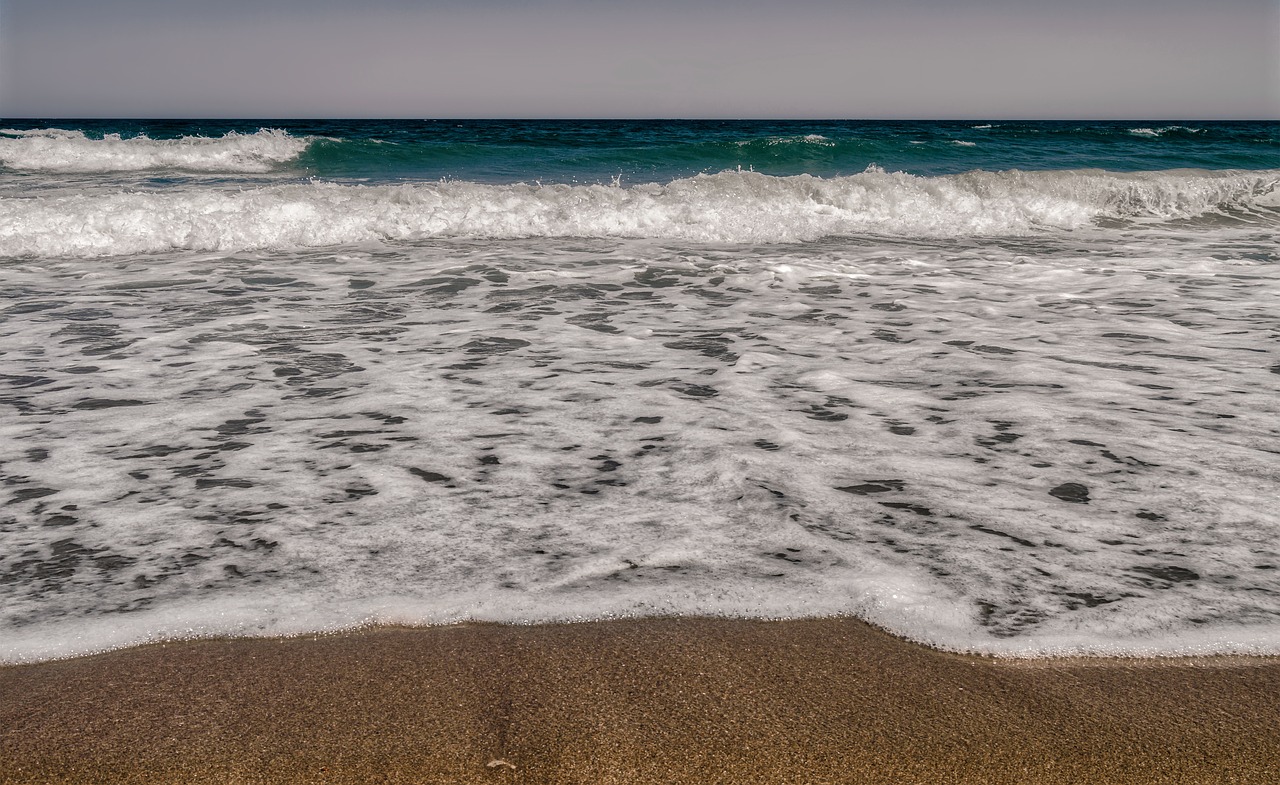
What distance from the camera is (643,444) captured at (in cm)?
317

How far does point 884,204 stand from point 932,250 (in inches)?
123

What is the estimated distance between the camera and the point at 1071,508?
2584 mm

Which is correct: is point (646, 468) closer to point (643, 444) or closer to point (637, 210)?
point (643, 444)

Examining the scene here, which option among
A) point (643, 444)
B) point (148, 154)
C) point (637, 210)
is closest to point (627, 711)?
point (643, 444)

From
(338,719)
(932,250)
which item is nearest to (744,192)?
(932,250)

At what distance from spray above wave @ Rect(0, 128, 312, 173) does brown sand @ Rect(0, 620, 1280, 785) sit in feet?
63.1

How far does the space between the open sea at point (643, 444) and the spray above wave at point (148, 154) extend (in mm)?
12179

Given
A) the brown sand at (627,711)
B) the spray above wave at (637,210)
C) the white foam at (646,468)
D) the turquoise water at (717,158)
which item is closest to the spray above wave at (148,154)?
the turquoise water at (717,158)

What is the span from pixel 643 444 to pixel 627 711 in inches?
61.3

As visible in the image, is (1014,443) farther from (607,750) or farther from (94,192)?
(94,192)

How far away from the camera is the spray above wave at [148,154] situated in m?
19.1

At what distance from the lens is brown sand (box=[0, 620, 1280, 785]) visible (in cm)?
151

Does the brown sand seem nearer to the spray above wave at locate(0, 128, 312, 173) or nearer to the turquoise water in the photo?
the turquoise water

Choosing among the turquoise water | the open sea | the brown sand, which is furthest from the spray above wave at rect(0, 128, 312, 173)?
the brown sand
